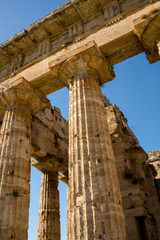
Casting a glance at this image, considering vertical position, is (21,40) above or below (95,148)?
above

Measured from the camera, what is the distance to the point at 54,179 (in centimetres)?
1534

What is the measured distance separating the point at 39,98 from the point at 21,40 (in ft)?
10.8

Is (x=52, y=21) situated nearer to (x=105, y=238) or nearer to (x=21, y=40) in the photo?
(x=21, y=40)

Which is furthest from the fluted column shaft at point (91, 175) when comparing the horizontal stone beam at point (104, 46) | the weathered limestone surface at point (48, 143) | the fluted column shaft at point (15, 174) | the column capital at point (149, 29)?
the weathered limestone surface at point (48, 143)

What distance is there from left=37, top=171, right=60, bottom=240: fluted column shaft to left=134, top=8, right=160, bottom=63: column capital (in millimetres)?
10537

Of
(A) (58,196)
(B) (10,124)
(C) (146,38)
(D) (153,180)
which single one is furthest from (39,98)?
(D) (153,180)

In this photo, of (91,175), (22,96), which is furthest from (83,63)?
(91,175)

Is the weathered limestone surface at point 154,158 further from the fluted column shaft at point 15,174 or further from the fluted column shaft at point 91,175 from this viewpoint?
the fluted column shaft at point 91,175

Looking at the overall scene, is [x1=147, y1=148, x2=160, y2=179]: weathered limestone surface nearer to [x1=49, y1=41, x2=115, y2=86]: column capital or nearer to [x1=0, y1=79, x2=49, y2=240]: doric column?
[x1=0, y1=79, x2=49, y2=240]: doric column

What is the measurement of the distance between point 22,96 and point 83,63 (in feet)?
11.9

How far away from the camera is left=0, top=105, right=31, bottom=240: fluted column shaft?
8.09 metres

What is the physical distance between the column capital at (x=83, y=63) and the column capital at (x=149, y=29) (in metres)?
1.65

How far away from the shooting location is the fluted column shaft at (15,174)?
8.09 meters

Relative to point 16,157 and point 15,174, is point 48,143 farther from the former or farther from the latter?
point 15,174
